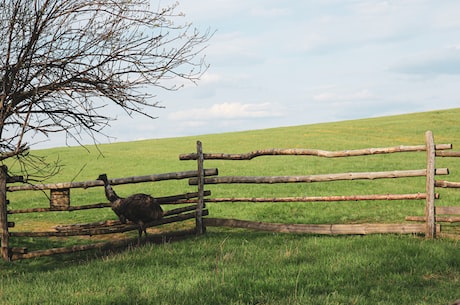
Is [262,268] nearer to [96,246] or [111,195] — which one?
[111,195]

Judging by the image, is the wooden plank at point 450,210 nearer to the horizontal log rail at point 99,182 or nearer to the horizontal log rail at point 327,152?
the horizontal log rail at point 327,152

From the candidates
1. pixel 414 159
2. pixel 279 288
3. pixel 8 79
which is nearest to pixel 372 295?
pixel 279 288

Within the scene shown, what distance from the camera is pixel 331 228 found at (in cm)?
926

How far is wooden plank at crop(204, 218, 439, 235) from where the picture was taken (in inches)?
349

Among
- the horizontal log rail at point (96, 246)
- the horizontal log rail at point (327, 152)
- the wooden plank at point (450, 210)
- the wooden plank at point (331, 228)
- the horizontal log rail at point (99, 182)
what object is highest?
the horizontal log rail at point (327, 152)

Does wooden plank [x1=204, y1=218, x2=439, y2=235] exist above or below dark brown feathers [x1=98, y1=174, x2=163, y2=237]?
below

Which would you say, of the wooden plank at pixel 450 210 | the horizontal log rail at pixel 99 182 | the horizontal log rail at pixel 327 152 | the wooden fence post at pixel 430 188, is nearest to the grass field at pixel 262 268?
the wooden fence post at pixel 430 188

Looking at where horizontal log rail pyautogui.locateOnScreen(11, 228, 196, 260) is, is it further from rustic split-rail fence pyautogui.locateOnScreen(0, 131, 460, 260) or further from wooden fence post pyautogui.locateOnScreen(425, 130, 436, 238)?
wooden fence post pyautogui.locateOnScreen(425, 130, 436, 238)

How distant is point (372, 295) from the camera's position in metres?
5.51

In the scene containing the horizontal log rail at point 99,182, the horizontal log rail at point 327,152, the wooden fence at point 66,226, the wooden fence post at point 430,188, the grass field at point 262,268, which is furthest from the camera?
the horizontal log rail at point 99,182

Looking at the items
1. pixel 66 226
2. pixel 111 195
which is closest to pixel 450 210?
pixel 111 195

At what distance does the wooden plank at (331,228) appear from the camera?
8.88 metres

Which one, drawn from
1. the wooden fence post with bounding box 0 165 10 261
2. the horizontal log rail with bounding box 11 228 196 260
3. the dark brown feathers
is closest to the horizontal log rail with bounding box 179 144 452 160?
the dark brown feathers

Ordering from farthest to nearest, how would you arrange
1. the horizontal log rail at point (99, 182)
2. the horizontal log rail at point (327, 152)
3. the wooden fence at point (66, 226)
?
the horizontal log rail at point (99, 182) → the wooden fence at point (66, 226) → the horizontal log rail at point (327, 152)
